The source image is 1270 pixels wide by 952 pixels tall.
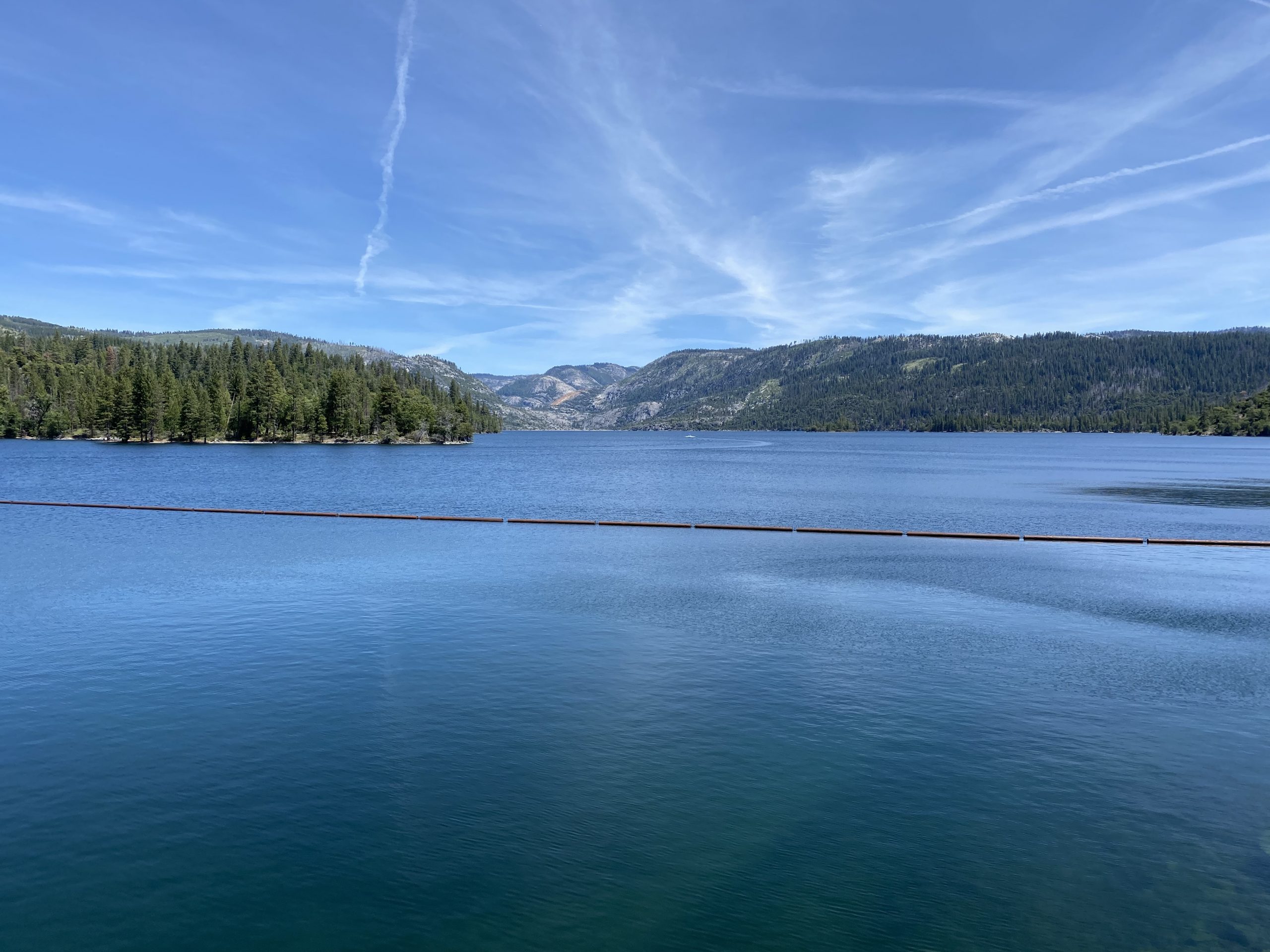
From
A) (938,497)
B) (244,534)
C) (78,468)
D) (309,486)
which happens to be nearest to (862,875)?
(244,534)

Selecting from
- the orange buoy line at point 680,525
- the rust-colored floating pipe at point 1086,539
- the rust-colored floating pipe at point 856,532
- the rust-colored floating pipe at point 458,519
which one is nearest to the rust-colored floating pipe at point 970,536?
the orange buoy line at point 680,525

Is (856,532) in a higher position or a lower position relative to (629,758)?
higher

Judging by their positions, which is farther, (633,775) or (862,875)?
(633,775)

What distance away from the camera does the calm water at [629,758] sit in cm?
1532

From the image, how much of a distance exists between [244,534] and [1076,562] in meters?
66.6

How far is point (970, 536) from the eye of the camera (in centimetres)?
6938

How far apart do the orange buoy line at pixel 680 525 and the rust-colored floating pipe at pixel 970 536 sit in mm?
44

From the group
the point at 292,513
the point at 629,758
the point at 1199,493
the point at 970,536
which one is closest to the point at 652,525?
the point at 970,536

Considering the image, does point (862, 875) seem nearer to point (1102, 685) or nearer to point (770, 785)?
point (770, 785)

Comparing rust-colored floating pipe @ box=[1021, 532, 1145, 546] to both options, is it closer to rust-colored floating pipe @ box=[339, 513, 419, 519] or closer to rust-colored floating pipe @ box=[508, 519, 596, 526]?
rust-colored floating pipe @ box=[508, 519, 596, 526]

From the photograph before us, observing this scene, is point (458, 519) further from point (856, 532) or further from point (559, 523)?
point (856, 532)

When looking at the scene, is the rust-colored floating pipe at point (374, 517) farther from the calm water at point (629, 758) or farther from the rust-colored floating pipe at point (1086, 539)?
the rust-colored floating pipe at point (1086, 539)

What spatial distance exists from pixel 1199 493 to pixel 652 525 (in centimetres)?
8646

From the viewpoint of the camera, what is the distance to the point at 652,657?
31.8m
